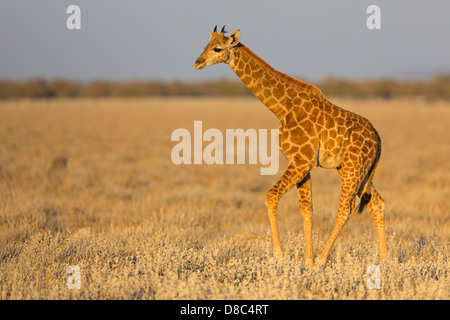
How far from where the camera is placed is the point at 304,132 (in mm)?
5355

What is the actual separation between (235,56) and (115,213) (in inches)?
198

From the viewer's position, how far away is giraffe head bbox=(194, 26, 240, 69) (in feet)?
17.4

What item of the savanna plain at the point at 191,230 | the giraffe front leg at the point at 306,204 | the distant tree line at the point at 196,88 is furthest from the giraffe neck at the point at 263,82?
the distant tree line at the point at 196,88

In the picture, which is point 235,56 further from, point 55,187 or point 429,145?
point 429,145

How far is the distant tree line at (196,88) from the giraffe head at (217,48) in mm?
81119

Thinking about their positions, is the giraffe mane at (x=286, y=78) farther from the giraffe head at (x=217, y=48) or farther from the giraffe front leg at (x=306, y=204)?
the giraffe front leg at (x=306, y=204)

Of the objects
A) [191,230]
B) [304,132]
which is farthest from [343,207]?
[191,230]

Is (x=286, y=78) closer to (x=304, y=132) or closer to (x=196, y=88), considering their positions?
(x=304, y=132)

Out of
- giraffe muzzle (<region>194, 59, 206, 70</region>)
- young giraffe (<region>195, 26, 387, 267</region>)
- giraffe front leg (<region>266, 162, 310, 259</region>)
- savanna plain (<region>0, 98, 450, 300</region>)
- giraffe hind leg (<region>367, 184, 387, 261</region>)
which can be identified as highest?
giraffe muzzle (<region>194, 59, 206, 70</region>)

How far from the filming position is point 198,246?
6.71 metres

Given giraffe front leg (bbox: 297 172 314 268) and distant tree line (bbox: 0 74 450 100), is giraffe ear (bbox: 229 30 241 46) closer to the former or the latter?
giraffe front leg (bbox: 297 172 314 268)

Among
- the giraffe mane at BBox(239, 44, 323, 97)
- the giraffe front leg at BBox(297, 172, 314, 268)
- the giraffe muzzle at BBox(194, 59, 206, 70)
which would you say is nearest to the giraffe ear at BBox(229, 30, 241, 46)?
the giraffe mane at BBox(239, 44, 323, 97)

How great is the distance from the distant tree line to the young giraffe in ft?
264
